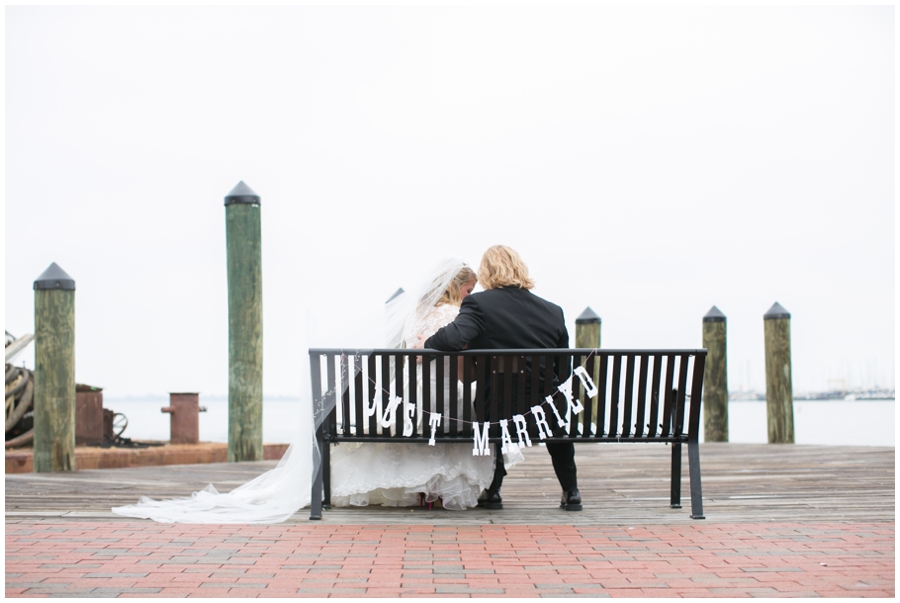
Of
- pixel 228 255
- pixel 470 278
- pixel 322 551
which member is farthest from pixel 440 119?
pixel 322 551

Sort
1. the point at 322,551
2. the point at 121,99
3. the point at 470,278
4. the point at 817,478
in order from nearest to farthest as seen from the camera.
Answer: the point at 322,551, the point at 470,278, the point at 817,478, the point at 121,99

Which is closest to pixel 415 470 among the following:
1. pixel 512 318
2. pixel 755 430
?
pixel 512 318

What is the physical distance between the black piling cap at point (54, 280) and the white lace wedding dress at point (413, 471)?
335cm

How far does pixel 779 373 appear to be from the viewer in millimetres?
10188

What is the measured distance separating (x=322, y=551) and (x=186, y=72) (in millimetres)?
8568

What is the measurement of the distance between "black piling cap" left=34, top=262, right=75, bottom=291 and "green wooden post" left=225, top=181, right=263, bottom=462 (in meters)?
1.32

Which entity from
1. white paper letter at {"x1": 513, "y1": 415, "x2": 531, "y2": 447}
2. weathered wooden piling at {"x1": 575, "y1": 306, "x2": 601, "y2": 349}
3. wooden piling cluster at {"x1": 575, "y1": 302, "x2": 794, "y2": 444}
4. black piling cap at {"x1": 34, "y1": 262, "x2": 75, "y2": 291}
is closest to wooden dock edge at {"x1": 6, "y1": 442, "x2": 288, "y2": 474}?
black piling cap at {"x1": 34, "y1": 262, "x2": 75, "y2": 291}

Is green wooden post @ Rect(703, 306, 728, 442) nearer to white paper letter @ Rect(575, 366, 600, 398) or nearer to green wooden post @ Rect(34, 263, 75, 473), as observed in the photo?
white paper letter @ Rect(575, 366, 600, 398)

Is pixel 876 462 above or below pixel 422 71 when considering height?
below

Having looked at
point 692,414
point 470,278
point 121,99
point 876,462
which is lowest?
point 876,462

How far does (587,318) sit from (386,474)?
19.8 ft

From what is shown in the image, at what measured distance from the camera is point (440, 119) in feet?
36.9

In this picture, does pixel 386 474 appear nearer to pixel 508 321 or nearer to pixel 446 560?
pixel 508 321

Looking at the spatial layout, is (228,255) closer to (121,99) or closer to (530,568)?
(530,568)
